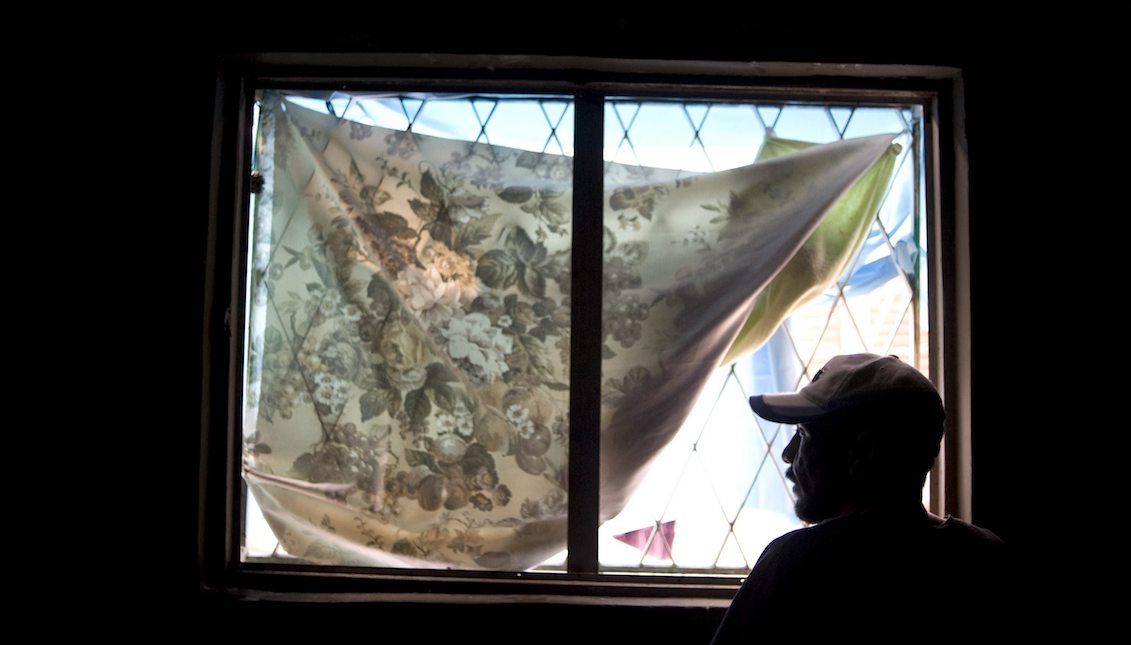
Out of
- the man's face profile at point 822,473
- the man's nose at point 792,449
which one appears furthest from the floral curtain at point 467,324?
the man's face profile at point 822,473

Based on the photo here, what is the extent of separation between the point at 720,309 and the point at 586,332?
32 cm

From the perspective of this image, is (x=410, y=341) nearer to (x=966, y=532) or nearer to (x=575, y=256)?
(x=575, y=256)

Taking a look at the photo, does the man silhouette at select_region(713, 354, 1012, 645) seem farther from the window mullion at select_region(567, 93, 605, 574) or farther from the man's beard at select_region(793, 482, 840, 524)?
the window mullion at select_region(567, 93, 605, 574)

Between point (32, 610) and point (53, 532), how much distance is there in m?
0.17

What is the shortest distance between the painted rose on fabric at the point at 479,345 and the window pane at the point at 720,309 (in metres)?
0.25

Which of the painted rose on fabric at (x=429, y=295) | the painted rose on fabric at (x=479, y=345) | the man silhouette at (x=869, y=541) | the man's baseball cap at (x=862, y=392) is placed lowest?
the man silhouette at (x=869, y=541)

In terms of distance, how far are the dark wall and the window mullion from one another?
150 mm

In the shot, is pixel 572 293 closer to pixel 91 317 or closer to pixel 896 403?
pixel 896 403

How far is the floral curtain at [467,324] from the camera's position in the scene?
1668 millimetres

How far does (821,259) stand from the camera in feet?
5.55

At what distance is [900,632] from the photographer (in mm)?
945

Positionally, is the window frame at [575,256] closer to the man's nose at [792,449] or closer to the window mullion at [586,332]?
the window mullion at [586,332]

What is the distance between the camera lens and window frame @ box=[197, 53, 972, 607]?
162cm

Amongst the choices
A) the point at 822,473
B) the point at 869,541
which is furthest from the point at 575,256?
the point at 869,541
